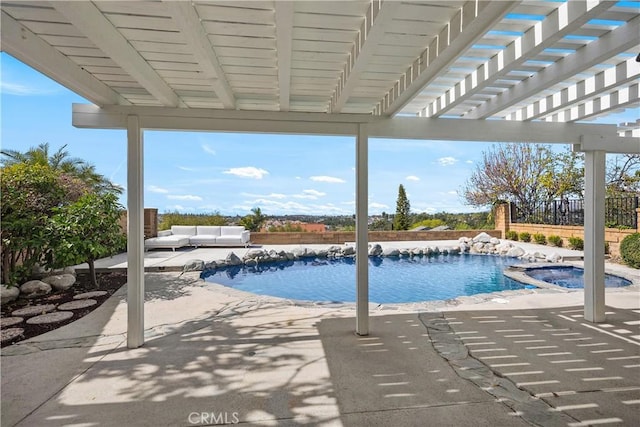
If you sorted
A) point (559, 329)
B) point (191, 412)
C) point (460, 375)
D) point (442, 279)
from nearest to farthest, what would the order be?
point (191, 412), point (460, 375), point (559, 329), point (442, 279)

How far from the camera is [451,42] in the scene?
221 cm

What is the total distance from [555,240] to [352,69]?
12.7m

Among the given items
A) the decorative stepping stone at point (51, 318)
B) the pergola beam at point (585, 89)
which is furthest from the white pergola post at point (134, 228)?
the pergola beam at point (585, 89)

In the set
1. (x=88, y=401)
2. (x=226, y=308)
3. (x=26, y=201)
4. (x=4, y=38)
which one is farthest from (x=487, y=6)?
(x=26, y=201)

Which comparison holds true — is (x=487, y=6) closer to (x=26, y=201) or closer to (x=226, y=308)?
(x=226, y=308)

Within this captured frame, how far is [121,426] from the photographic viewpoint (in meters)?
2.29

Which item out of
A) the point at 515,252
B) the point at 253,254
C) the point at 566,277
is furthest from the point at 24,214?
the point at 515,252

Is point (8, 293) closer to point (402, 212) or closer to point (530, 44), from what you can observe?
point (530, 44)

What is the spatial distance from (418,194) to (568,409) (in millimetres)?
17662

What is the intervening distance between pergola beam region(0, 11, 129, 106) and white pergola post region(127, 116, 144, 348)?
395 millimetres

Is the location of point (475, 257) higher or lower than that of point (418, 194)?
lower

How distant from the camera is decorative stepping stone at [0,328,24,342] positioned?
3.83m

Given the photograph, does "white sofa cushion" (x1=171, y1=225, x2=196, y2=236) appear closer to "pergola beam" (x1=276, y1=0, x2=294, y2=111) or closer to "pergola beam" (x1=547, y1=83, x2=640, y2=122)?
"pergola beam" (x1=276, y1=0, x2=294, y2=111)

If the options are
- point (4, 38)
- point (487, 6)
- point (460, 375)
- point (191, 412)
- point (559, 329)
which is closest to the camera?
point (487, 6)
